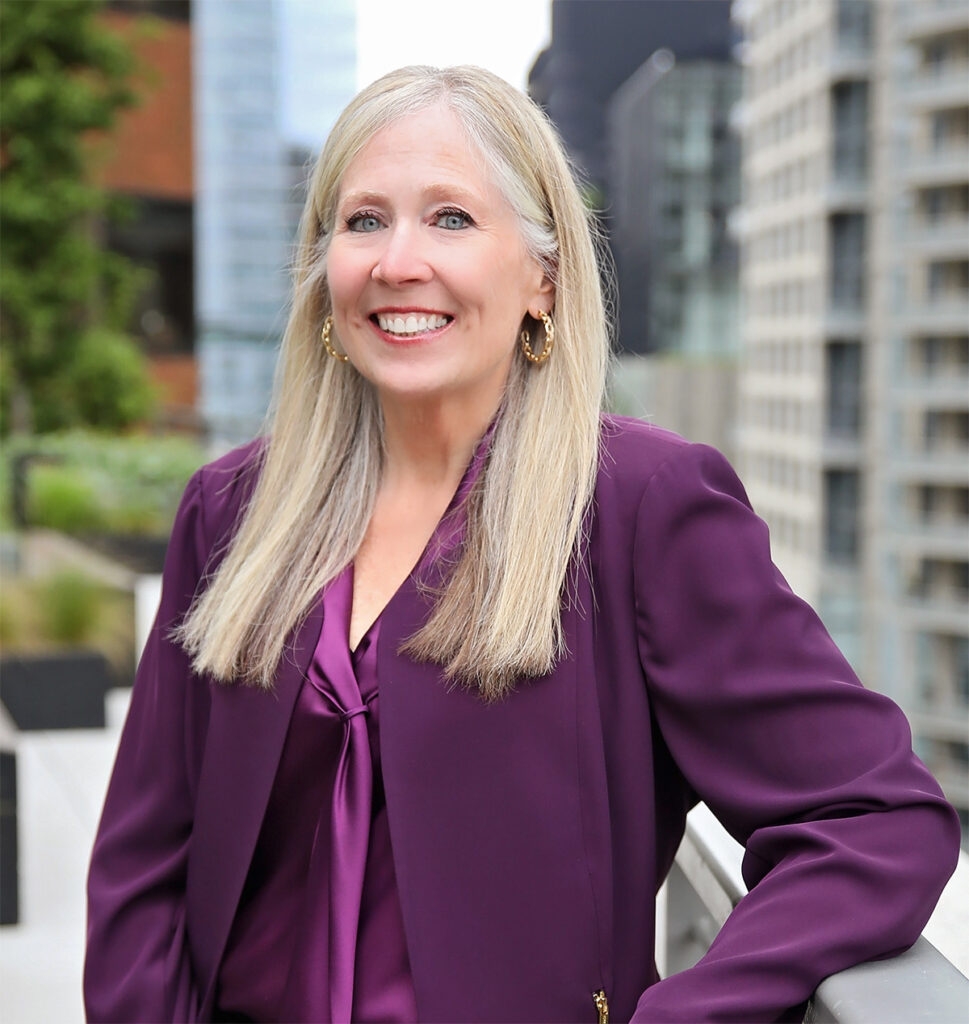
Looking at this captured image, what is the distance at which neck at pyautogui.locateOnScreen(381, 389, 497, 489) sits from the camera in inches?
56.4

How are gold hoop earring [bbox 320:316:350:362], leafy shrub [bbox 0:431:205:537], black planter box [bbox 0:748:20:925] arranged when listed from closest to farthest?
gold hoop earring [bbox 320:316:350:362] → black planter box [bbox 0:748:20:925] → leafy shrub [bbox 0:431:205:537]

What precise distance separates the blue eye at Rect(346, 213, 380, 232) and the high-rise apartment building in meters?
30.3

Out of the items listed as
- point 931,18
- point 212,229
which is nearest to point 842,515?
point 931,18

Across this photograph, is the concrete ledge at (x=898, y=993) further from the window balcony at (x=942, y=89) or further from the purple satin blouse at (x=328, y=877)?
the window balcony at (x=942, y=89)

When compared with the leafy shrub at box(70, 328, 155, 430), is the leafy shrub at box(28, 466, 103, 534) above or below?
below

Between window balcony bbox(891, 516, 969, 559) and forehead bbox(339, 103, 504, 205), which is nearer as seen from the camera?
forehead bbox(339, 103, 504, 205)

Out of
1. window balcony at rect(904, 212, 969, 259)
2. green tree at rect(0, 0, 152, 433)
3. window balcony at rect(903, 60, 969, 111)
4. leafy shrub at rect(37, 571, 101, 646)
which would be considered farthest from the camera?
window balcony at rect(904, 212, 969, 259)

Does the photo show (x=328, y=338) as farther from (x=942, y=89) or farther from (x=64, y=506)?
(x=942, y=89)

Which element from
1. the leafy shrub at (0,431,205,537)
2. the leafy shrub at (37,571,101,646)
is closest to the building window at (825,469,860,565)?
the leafy shrub at (0,431,205,537)

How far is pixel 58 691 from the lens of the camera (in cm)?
454

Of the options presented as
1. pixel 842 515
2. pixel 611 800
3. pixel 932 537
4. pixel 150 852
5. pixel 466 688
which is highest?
pixel 466 688

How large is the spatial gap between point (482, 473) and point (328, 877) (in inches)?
16.7

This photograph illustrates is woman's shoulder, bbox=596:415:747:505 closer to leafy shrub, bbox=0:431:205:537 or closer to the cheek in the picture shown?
the cheek

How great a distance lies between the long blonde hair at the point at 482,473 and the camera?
1.29m
